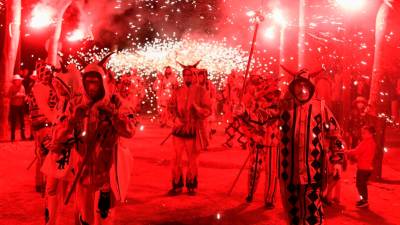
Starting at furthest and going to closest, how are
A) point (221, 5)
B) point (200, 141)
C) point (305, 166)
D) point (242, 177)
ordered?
point (221, 5) → point (242, 177) → point (200, 141) → point (305, 166)

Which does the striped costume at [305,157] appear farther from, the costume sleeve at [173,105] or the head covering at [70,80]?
the costume sleeve at [173,105]

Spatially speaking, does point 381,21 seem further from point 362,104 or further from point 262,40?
point 262,40

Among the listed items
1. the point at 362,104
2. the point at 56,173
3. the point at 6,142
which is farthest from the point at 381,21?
the point at 6,142

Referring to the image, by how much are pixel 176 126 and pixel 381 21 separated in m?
5.51

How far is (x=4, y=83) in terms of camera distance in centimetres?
1728

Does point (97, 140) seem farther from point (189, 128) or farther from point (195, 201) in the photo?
point (189, 128)

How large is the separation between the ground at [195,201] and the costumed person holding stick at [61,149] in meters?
1.08

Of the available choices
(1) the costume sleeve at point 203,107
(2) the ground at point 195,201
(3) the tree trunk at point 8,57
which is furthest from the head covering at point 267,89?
(3) the tree trunk at point 8,57

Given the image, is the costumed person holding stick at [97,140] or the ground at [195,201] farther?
the ground at [195,201]

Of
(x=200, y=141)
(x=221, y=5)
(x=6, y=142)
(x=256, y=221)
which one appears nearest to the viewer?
(x=256, y=221)

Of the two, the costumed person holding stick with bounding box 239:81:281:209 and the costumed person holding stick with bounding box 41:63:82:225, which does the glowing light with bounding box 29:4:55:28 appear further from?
the costumed person holding stick with bounding box 41:63:82:225

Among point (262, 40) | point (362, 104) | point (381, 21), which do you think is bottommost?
point (362, 104)

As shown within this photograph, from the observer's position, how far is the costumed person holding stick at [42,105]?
7473 millimetres

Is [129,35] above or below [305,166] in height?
above
